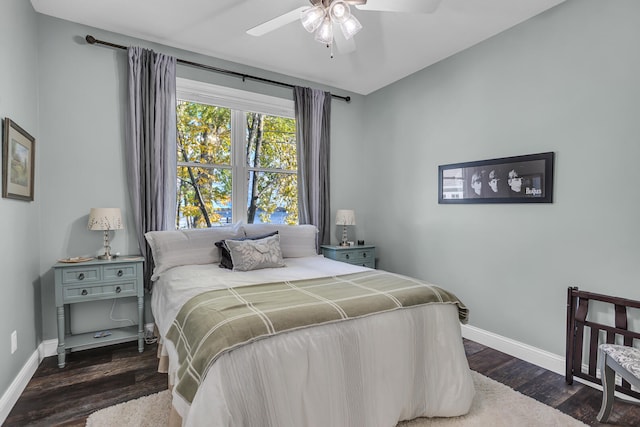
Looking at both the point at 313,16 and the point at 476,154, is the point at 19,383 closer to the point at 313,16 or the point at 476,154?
the point at 313,16

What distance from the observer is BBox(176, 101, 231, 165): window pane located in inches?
136

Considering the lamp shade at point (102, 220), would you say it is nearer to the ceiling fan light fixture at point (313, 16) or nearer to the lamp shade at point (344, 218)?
the ceiling fan light fixture at point (313, 16)

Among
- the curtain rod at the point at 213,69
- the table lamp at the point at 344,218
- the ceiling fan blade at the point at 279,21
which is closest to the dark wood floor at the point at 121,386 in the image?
the table lamp at the point at 344,218

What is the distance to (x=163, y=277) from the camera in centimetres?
267

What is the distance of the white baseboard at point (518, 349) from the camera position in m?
2.54

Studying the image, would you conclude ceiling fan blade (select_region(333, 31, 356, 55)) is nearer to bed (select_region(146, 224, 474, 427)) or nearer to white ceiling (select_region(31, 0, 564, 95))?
white ceiling (select_region(31, 0, 564, 95))

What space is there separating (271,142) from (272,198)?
26.5 inches

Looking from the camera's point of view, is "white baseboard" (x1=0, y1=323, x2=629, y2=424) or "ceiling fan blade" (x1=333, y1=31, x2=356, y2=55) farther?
"ceiling fan blade" (x1=333, y1=31, x2=356, y2=55)

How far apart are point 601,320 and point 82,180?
423 cm

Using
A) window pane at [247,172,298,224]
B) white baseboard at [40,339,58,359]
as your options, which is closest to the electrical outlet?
white baseboard at [40,339,58,359]

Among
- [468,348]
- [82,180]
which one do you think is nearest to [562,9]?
[468,348]

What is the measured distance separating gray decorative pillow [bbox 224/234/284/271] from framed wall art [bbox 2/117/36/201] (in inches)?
56.9

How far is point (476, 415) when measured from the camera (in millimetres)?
1971

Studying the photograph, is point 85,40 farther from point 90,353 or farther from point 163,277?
point 90,353
